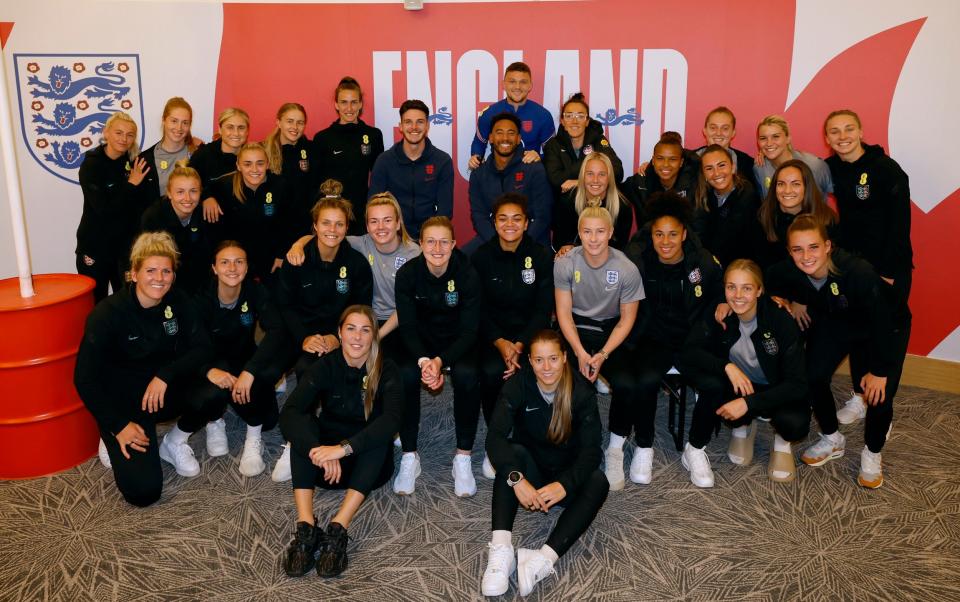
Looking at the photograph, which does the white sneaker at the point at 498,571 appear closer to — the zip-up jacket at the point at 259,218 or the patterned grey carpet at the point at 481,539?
the patterned grey carpet at the point at 481,539

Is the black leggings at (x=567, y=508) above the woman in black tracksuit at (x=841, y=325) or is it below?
below

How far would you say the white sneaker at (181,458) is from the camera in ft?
12.7

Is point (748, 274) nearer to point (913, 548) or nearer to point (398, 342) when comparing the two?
point (913, 548)

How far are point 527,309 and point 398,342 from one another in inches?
28.2

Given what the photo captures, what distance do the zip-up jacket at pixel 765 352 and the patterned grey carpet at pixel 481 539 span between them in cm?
47

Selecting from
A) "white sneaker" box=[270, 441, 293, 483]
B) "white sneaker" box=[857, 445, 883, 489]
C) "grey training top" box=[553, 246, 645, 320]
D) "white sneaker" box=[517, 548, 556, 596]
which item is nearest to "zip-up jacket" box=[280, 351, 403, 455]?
"white sneaker" box=[270, 441, 293, 483]

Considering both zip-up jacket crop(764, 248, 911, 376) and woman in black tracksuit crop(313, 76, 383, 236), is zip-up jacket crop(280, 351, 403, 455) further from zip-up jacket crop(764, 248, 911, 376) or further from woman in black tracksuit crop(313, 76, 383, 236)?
zip-up jacket crop(764, 248, 911, 376)

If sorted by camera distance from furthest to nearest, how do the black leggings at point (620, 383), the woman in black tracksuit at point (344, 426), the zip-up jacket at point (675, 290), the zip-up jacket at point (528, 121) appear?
the zip-up jacket at point (528, 121) < the zip-up jacket at point (675, 290) < the black leggings at point (620, 383) < the woman in black tracksuit at point (344, 426)

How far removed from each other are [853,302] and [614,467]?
1.44 m

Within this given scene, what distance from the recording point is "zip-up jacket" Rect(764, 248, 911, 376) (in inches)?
145

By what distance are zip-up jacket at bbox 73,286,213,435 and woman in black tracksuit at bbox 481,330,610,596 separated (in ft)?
5.36

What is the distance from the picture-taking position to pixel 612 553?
324cm

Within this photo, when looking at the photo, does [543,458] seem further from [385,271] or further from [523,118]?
[523,118]

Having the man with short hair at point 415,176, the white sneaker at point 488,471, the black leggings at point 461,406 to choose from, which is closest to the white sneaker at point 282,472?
the black leggings at point 461,406
